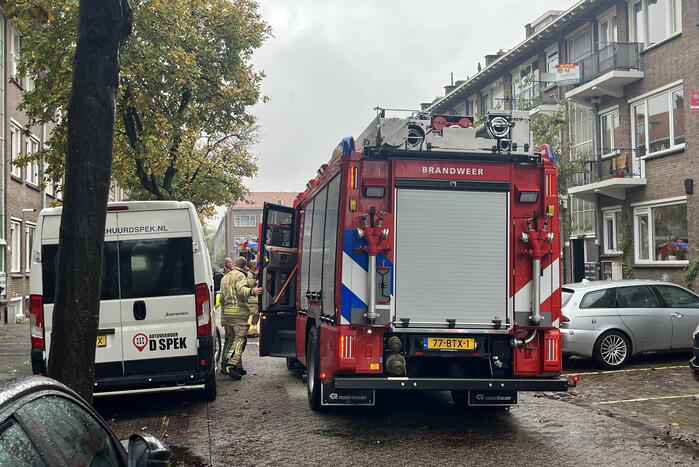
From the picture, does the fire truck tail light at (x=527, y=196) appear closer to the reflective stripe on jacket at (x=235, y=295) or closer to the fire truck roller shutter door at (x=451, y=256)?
the fire truck roller shutter door at (x=451, y=256)

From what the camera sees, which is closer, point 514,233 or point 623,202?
point 514,233

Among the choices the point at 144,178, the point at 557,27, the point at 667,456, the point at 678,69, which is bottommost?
the point at 667,456

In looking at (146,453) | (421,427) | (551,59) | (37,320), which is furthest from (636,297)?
(551,59)

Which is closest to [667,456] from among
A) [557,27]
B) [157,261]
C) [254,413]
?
[254,413]

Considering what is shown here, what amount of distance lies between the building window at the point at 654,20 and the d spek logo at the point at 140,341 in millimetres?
18274

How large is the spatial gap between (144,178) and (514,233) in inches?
589

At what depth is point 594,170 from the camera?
25484 millimetres

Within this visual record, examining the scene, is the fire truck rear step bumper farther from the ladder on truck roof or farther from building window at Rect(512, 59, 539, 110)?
building window at Rect(512, 59, 539, 110)

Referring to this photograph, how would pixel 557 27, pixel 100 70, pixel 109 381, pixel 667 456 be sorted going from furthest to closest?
pixel 557 27, pixel 109 381, pixel 667 456, pixel 100 70

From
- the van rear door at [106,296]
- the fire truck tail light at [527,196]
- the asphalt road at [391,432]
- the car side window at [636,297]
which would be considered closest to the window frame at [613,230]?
the car side window at [636,297]

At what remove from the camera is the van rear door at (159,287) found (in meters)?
9.04

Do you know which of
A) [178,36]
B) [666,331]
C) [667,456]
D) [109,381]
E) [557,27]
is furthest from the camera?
[557,27]

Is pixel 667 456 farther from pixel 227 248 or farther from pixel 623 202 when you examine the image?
pixel 227 248

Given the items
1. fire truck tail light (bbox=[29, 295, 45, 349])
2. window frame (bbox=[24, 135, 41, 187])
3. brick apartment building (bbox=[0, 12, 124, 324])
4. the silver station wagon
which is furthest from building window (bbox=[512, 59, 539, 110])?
fire truck tail light (bbox=[29, 295, 45, 349])
